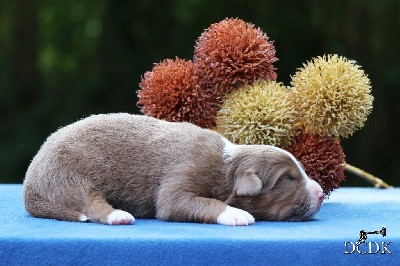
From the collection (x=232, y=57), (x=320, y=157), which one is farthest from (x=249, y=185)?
(x=232, y=57)

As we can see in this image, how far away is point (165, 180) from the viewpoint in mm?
2076

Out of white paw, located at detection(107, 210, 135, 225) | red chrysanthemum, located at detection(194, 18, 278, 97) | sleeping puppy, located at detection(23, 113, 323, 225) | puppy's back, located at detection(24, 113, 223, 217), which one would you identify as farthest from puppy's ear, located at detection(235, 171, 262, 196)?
red chrysanthemum, located at detection(194, 18, 278, 97)

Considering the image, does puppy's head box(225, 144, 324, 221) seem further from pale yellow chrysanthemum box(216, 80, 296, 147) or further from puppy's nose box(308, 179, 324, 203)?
pale yellow chrysanthemum box(216, 80, 296, 147)

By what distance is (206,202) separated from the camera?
202cm

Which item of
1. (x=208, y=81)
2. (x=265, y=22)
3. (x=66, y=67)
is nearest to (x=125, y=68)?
(x=265, y=22)

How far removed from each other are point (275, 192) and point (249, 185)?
0.30ft

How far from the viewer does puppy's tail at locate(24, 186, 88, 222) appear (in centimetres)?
204

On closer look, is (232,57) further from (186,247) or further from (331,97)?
(186,247)

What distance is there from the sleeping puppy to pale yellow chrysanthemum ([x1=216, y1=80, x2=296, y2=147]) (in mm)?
183

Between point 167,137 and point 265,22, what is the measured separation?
173 inches

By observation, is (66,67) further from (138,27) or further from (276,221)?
(276,221)

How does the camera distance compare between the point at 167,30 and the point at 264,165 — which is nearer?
the point at 264,165

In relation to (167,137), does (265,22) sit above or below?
above

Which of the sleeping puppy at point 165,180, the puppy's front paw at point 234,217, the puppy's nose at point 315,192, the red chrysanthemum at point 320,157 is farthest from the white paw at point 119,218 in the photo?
the red chrysanthemum at point 320,157
